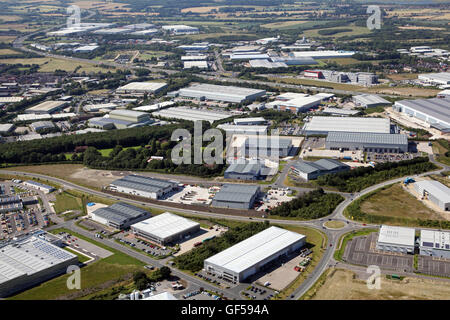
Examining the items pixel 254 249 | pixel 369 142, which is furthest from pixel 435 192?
pixel 254 249

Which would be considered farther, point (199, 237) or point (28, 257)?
point (199, 237)

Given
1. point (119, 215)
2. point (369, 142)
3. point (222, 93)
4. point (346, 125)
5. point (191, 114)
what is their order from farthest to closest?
point (222, 93) < point (191, 114) < point (346, 125) < point (369, 142) < point (119, 215)

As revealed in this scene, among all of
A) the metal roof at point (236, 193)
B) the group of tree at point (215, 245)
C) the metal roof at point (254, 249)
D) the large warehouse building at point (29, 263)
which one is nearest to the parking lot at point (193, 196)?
the metal roof at point (236, 193)

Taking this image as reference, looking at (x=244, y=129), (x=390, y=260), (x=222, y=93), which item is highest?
(x=222, y=93)

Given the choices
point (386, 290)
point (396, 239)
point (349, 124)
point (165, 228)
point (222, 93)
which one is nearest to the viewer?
point (386, 290)

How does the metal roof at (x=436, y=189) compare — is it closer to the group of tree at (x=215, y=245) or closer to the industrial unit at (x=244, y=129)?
the group of tree at (x=215, y=245)

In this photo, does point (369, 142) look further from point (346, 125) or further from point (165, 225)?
point (165, 225)
